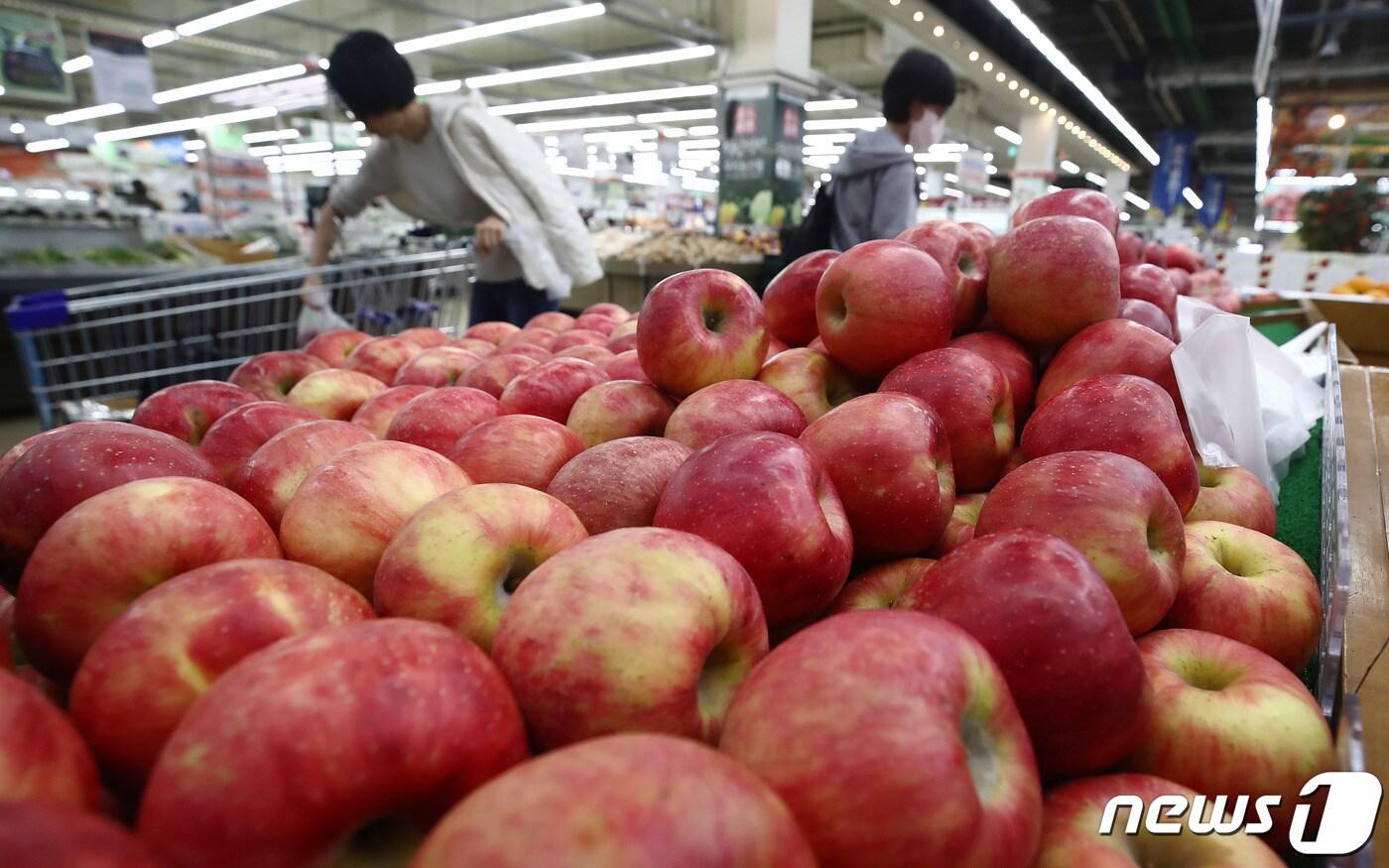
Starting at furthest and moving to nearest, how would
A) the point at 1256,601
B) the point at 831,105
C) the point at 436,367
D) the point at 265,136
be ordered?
the point at 265,136
the point at 831,105
the point at 436,367
the point at 1256,601

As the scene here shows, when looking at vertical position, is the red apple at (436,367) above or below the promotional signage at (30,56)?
below

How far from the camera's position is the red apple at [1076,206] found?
1.83m

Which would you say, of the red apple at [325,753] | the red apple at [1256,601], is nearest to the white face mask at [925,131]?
the red apple at [1256,601]

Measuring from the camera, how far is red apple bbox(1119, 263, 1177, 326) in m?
1.94

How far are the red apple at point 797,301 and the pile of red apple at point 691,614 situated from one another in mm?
235

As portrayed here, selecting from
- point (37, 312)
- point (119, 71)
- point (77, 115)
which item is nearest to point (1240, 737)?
point (37, 312)

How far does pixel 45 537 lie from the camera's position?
0.85m

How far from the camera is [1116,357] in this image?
1.39 metres

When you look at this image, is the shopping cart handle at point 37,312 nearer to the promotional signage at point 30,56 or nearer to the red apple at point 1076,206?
the red apple at point 1076,206

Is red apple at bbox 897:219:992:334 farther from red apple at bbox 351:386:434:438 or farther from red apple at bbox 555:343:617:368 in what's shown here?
red apple at bbox 351:386:434:438

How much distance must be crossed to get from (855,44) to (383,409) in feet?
48.6

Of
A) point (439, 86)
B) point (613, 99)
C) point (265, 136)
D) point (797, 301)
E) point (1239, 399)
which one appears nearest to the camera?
point (1239, 399)

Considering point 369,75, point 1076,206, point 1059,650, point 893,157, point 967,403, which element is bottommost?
point 1059,650

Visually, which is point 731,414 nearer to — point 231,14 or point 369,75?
point 369,75
